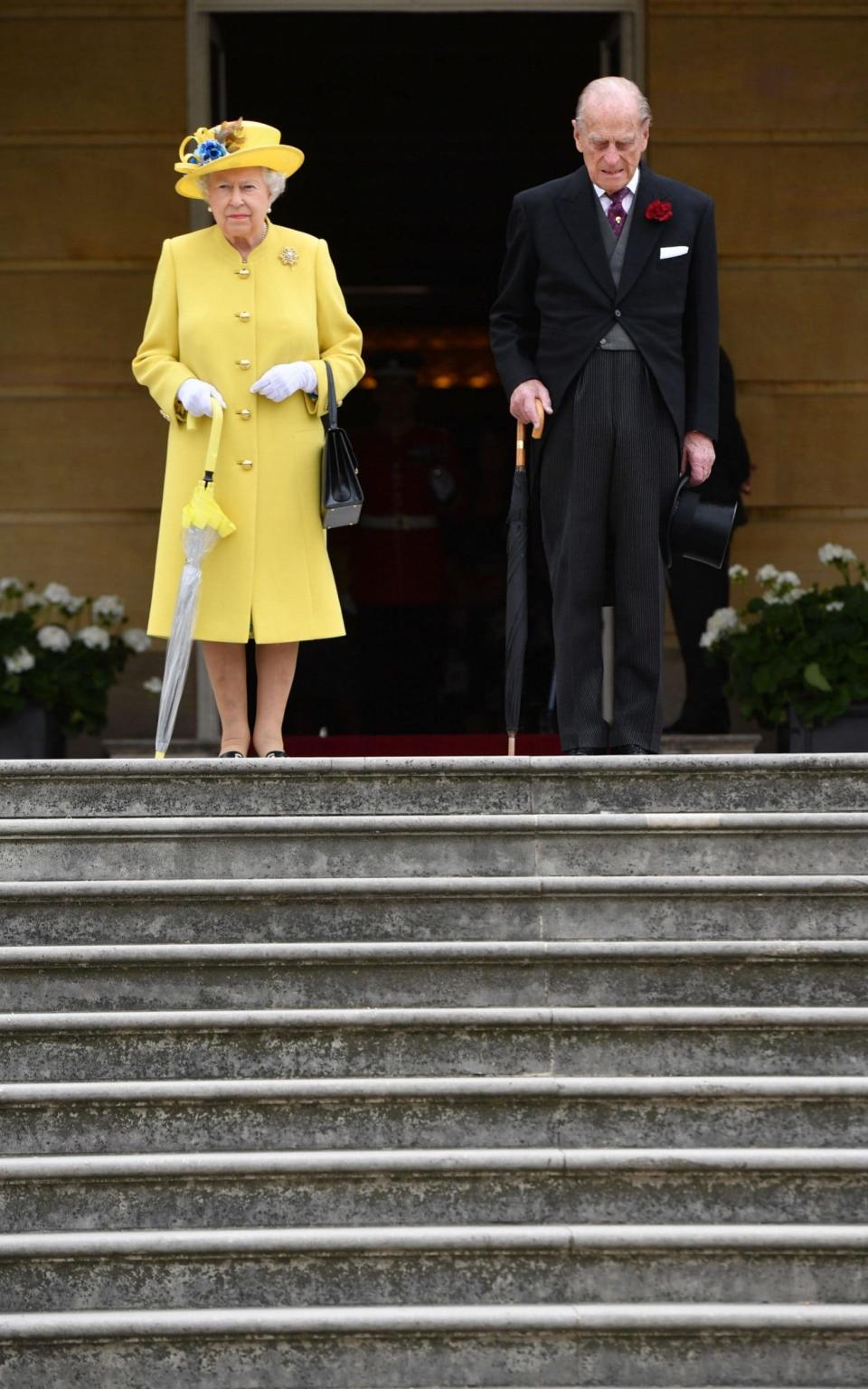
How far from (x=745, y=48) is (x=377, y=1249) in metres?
6.40

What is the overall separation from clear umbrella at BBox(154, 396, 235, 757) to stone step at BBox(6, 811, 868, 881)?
886mm

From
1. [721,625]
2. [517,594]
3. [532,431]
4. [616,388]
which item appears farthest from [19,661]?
[616,388]


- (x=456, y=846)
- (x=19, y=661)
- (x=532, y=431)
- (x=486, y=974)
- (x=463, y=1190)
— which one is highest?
(x=532, y=431)

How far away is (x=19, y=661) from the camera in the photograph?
8227 millimetres

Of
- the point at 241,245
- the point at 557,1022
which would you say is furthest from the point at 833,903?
the point at 241,245

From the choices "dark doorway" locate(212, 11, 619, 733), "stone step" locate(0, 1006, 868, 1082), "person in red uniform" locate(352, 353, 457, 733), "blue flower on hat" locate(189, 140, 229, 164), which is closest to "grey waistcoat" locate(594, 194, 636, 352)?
"blue flower on hat" locate(189, 140, 229, 164)

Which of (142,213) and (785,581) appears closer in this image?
(785,581)

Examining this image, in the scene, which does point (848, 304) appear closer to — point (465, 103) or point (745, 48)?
point (745, 48)

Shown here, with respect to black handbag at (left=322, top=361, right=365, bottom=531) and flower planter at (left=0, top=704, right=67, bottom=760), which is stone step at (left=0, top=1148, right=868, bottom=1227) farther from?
flower planter at (left=0, top=704, right=67, bottom=760)

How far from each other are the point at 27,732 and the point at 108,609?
626mm

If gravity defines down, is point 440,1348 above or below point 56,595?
below

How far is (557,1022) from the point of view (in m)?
4.24

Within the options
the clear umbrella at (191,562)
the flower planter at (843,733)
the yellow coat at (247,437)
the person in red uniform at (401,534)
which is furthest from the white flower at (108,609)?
the clear umbrella at (191,562)

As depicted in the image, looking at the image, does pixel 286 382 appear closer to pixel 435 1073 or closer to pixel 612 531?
pixel 612 531
